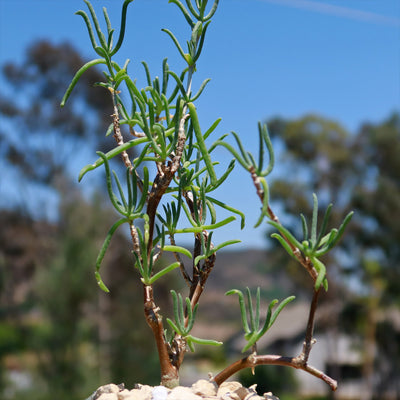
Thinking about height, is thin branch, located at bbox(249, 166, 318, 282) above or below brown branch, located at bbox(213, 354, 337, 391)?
above

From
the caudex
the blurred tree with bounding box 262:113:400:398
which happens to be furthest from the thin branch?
the blurred tree with bounding box 262:113:400:398

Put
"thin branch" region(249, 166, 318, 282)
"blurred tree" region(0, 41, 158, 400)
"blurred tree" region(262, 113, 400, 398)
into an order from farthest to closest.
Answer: "blurred tree" region(262, 113, 400, 398)
"blurred tree" region(0, 41, 158, 400)
"thin branch" region(249, 166, 318, 282)

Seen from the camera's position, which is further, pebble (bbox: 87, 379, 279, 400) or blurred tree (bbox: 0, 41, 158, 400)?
blurred tree (bbox: 0, 41, 158, 400)

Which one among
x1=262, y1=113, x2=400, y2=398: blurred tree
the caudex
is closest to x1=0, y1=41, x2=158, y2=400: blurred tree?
the caudex

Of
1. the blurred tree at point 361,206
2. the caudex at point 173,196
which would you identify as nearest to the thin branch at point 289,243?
the caudex at point 173,196

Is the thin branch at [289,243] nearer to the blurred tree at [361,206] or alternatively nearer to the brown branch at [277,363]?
the brown branch at [277,363]

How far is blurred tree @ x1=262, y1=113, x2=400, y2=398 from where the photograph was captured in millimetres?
8148

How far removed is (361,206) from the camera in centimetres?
825

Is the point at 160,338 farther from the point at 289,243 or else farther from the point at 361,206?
the point at 361,206

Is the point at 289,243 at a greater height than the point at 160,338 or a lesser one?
greater

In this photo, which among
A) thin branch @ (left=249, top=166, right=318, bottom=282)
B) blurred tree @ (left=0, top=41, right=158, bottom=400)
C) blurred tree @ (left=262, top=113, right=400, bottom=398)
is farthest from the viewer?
blurred tree @ (left=262, top=113, right=400, bottom=398)

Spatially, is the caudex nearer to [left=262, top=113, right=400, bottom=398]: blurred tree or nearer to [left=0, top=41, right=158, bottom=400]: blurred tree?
[left=0, top=41, right=158, bottom=400]: blurred tree

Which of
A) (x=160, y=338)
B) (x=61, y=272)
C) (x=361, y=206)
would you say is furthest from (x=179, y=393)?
(x=361, y=206)

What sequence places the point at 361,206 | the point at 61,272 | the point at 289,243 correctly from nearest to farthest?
the point at 289,243, the point at 61,272, the point at 361,206
